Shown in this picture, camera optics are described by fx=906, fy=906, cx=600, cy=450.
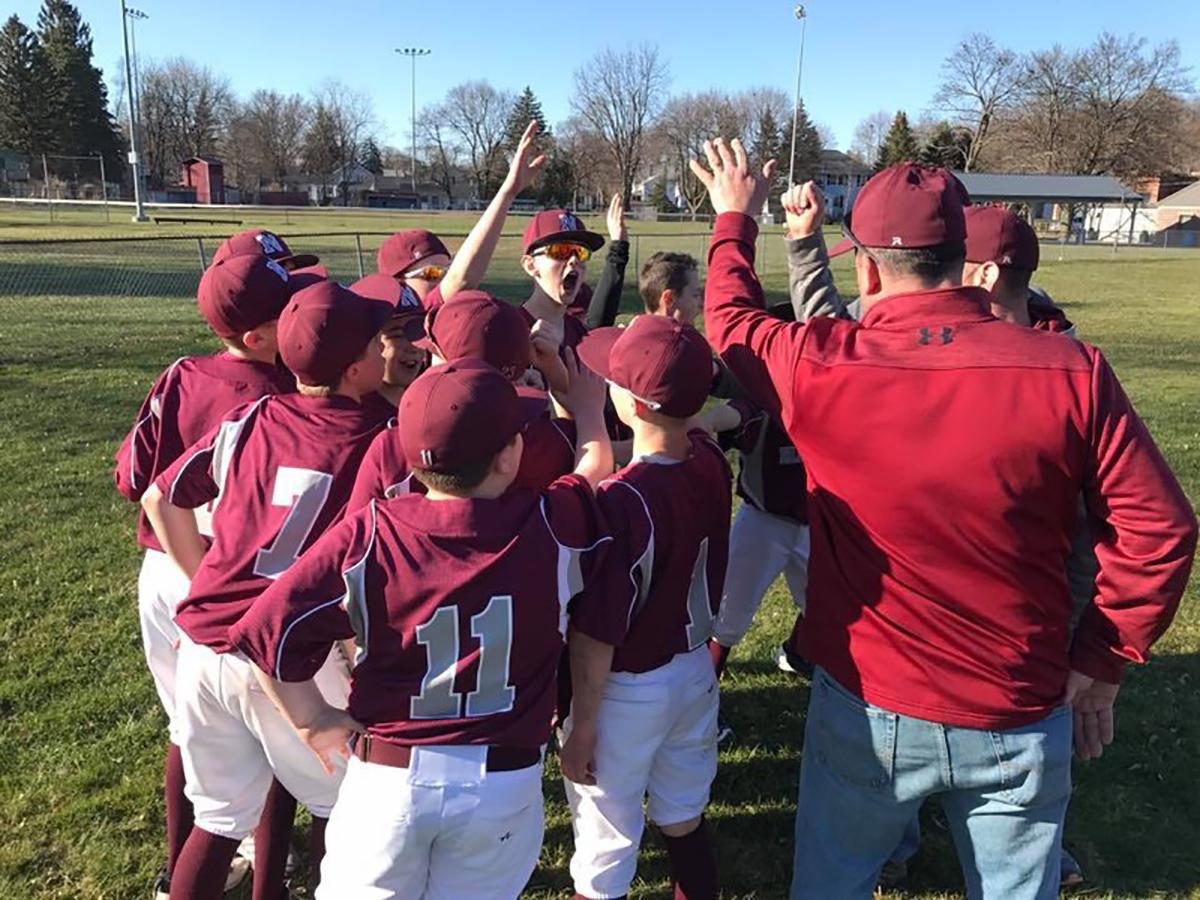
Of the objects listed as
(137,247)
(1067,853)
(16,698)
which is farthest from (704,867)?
(137,247)

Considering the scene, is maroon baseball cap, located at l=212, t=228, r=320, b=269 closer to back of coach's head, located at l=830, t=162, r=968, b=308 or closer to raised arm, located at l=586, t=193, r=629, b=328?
raised arm, located at l=586, t=193, r=629, b=328

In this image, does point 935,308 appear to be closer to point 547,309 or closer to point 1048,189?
point 547,309

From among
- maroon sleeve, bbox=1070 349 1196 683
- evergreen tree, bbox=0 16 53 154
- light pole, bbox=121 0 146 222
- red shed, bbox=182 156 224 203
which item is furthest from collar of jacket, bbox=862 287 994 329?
evergreen tree, bbox=0 16 53 154

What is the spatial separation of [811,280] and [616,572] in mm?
1143

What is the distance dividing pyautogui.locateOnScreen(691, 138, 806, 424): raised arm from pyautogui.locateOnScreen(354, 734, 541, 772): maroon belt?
3.47 feet

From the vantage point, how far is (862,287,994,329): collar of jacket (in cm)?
203

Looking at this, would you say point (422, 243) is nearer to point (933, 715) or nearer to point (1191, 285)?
point (933, 715)

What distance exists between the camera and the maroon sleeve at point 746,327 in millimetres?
2240

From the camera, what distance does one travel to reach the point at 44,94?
241ft

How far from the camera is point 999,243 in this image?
301 cm

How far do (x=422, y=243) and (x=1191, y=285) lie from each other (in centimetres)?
3286

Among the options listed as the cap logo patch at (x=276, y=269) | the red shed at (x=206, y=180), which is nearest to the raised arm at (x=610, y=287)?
the cap logo patch at (x=276, y=269)

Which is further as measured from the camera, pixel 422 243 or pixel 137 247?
pixel 137 247

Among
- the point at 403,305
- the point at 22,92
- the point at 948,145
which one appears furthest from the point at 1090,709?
the point at 22,92
